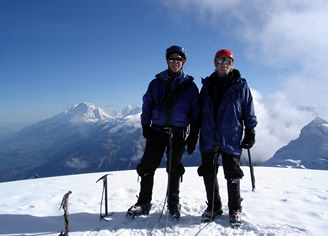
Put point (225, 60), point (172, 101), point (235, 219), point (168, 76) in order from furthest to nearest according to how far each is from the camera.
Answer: point (168, 76)
point (172, 101)
point (225, 60)
point (235, 219)

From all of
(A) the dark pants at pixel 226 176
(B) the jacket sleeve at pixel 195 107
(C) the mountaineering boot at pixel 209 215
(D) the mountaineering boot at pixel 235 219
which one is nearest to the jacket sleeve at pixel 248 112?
(A) the dark pants at pixel 226 176

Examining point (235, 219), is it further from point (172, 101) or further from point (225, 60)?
point (225, 60)

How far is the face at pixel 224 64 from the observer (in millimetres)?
3537

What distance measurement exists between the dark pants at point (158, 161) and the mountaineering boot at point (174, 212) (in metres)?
0.05

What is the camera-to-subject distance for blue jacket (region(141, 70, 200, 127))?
367 cm

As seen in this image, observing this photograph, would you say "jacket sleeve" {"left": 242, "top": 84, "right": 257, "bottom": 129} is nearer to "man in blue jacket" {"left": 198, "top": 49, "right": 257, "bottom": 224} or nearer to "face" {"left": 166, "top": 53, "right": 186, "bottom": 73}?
"man in blue jacket" {"left": 198, "top": 49, "right": 257, "bottom": 224}

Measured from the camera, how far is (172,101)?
366 cm

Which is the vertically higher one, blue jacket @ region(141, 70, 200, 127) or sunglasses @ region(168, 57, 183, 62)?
sunglasses @ region(168, 57, 183, 62)

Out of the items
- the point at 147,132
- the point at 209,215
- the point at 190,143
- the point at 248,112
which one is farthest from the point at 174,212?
the point at 248,112

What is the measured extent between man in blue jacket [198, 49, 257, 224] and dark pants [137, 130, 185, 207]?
43 cm

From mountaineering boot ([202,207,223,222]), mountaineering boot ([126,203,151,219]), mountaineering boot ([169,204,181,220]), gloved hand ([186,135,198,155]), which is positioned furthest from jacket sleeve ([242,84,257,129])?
mountaineering boot ([126,203,151,219])

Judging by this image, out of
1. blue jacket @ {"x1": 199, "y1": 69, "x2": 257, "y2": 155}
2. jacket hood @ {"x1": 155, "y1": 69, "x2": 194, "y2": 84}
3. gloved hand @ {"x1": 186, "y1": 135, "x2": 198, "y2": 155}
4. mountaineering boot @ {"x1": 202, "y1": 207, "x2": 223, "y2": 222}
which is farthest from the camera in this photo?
jacket hood @ {"x1": 155, "y1": 69, "x2": 194, "y2": 84}

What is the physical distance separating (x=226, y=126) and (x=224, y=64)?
1.11 metres

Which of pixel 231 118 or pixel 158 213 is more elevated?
pixel 231 118
